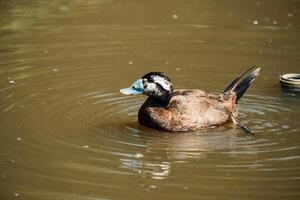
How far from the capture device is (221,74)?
11719mm

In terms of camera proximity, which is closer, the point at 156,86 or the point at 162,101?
the point at 156,86

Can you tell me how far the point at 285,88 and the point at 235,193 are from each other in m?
3.84

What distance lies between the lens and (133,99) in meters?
10.8

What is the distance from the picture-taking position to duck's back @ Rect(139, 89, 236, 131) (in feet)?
30.9

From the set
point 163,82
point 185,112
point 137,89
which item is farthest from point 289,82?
point 137,89

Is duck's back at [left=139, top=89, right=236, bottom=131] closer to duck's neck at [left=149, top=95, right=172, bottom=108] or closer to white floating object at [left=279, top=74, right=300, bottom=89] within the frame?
duck's neck at [left=149, top=95, right=172, bottom=108]

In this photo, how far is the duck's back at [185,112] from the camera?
9.41 m

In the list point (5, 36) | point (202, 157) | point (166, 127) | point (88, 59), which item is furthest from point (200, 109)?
point (5, 36)

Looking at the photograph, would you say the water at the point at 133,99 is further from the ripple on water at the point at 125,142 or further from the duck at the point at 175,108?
the duck at the point at 175,108

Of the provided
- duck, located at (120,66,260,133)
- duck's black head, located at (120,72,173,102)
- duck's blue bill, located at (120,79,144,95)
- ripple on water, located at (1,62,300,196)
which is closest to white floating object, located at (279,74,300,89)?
ripple on water, located at (1,62,300,196)

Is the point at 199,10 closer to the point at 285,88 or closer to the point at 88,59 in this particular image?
the point at 88,59

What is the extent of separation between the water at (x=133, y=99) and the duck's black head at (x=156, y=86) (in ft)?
1.41

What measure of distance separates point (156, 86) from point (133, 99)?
51.2 inches

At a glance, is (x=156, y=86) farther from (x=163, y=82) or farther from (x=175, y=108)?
(x=175, y=108)
